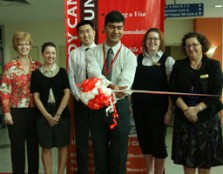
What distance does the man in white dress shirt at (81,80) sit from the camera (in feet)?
9.66

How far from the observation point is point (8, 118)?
2.88 meters

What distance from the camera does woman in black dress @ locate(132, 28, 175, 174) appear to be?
2727 millimetres

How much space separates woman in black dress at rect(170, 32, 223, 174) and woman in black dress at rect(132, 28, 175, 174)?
21 cm

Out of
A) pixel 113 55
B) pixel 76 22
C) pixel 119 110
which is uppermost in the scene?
pixel 76 22

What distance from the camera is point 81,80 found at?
9.80 feet

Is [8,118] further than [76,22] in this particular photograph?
No

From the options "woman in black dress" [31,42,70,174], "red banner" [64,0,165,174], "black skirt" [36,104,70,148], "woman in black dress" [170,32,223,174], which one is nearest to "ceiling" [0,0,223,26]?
"red banner" [64,0,165,174]

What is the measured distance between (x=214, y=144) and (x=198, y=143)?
135mm

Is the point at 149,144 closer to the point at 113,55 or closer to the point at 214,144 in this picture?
the point at 214,144

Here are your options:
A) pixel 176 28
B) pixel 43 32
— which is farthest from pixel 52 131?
pixel 43 32

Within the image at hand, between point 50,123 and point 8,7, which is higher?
point 8,7

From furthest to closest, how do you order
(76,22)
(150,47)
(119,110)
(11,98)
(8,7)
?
(8,7), (76,22), (11,98), (150,47), (119,110)

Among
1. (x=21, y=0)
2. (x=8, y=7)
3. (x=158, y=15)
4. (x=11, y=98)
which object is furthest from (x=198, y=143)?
(x=8, y=7)

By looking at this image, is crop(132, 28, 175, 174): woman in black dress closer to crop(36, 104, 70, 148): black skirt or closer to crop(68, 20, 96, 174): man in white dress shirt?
crop(68, 20, 96, 174): man in white dress shirt
